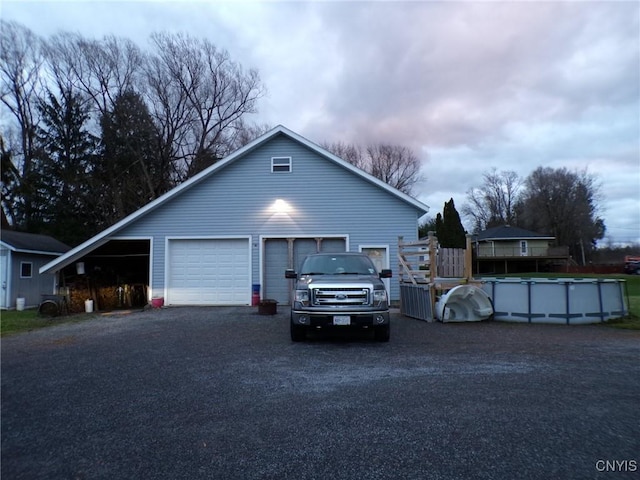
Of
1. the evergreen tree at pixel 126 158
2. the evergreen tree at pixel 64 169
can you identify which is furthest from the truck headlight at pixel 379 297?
the evergreen tree at pixel 64 169

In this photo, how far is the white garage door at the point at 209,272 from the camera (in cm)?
1603

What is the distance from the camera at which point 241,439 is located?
394 centimetres

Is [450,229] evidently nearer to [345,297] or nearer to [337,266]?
[337,266]

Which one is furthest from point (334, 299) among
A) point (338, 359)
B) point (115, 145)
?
point (115, 145)

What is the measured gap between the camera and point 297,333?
28.6 feet

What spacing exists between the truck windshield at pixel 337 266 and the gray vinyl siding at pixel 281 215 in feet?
20.9

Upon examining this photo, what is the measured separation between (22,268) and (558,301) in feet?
70.2

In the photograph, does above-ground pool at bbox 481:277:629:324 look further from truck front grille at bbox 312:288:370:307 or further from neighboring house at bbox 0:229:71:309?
neighboring house at bbox 0:229:71:309

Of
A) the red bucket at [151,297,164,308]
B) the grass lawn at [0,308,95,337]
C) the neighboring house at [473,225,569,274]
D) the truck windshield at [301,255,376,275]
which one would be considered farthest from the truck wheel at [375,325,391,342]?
the neighboring house at [473,225,569,274]

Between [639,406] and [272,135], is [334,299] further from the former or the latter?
[272,135]

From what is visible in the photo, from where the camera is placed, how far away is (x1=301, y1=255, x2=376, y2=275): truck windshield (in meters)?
9.21

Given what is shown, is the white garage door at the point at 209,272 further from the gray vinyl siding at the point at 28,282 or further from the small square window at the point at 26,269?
the small square window at the point at 26,269

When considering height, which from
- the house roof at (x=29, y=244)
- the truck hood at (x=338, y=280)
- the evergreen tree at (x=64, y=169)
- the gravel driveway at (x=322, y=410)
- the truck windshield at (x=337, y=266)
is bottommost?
the gravel driveway at (x=322, y=410)

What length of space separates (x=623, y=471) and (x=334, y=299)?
538 cm
